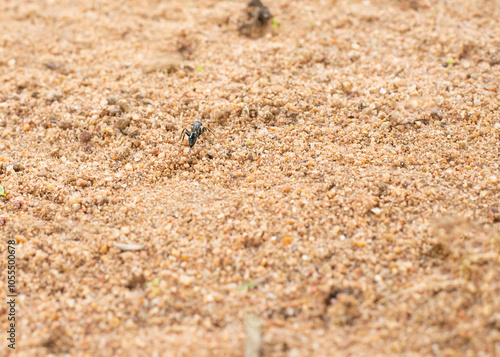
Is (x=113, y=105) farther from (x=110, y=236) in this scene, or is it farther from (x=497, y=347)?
(x=497, y=347)

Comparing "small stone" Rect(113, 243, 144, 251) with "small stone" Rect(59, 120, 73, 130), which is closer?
"small stone" Rect(113, 243, 144, 251)

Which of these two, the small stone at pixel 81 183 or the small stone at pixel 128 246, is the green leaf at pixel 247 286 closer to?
the small stone at pixel 128 246

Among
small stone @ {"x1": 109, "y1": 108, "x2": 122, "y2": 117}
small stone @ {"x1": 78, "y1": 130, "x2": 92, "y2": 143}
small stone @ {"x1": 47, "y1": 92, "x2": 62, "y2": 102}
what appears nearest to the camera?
small stone @ {"x1": 78, "y1": 130, "x2": 92, "y2": 143}

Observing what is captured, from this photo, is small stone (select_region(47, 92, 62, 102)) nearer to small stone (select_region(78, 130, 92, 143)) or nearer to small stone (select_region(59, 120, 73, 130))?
small stone (select_region(59, 120, 73, 130))

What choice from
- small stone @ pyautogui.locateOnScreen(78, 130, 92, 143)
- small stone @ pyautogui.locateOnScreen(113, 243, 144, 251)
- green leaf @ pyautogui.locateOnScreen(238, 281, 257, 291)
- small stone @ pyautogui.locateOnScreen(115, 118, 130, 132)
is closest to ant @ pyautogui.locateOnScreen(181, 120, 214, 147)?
small stone @ pyautogui.locateOnScreen(115, 118, 130, 132)

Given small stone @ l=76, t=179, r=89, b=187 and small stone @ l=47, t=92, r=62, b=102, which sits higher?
small stone @ l=47, t=92, r=62, b=102

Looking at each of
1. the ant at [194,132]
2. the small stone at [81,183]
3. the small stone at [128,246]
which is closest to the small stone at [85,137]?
the small stone at [81,183]

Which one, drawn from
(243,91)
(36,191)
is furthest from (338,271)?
(36,191)
